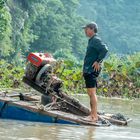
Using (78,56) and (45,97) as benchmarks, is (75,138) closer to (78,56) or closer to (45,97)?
(45,97)

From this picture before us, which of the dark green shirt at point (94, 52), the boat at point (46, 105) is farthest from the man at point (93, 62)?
the boat at point (46, 105)

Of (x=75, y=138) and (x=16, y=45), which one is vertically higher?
(x=16, y=45)

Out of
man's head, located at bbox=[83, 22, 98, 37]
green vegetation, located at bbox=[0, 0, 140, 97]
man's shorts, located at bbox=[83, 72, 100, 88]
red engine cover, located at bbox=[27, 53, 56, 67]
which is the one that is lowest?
man's shorts, located at bbox=[83, 72, 100, 88]

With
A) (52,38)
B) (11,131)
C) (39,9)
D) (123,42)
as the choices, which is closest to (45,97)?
(11,131)

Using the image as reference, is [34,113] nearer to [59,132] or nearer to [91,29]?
[59,132]

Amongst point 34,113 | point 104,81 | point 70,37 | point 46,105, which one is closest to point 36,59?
point 46,105

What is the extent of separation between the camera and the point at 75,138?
7.76 meters

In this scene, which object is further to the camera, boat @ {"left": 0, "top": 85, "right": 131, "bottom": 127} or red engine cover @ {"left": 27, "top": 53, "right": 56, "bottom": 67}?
red engine cover @ {"left": 27, "top": 53, "right": 56, "bottom": 67}

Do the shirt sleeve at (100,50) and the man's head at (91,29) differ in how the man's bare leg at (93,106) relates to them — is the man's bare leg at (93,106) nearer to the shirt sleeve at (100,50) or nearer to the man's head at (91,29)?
the shirt sleeve at (100,50)

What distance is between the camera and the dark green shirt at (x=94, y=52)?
9358mm

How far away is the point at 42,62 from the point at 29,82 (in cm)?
43

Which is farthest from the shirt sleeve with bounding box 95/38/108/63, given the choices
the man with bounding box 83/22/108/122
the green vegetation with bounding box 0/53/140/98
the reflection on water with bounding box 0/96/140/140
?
the green vegetation with bounding box 0/53/140/98

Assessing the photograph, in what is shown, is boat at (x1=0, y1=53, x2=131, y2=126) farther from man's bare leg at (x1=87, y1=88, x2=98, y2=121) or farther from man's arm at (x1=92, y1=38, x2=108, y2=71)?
man's arm at (x1=92, y1=38, x2=108, y2=71)

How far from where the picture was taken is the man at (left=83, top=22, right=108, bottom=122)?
9328mm
